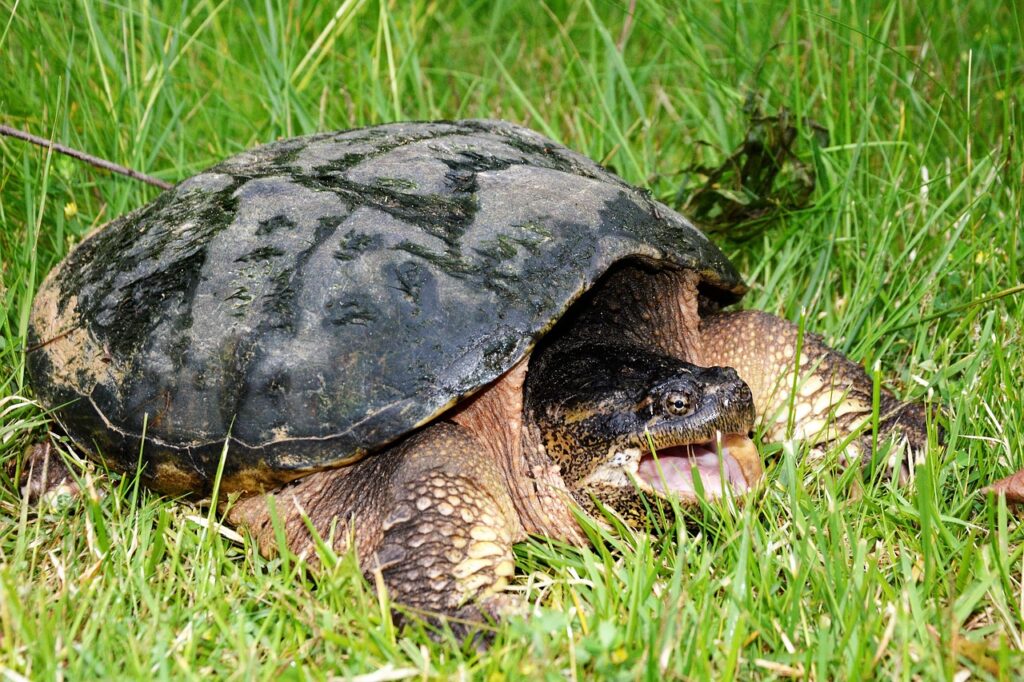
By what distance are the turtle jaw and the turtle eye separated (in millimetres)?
118

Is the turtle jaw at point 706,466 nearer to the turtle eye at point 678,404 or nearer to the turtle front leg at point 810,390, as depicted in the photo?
the turtle eye at point 678,404

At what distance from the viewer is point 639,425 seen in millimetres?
2160

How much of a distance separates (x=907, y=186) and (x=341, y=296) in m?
2.24

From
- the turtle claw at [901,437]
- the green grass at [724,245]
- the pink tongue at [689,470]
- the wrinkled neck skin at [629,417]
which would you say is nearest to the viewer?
the green grass at [724,245]

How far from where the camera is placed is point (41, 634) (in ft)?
5.89

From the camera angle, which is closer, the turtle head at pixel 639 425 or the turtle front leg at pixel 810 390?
the turtle head at pixel 639 425

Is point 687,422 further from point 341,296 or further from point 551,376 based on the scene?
point 341,296

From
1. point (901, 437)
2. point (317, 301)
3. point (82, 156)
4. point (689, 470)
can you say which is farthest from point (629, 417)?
point (82, 156)

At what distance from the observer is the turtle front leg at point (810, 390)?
8.72ft

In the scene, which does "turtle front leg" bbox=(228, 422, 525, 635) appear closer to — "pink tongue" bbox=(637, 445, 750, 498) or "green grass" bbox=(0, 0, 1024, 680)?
"green grass" bbox=(0, 0, 1024, 680)

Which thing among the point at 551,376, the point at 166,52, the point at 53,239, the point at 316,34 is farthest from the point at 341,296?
the point at 316,34

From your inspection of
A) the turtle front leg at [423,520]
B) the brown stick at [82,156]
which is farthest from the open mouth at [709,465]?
the brown stick at [82,156]

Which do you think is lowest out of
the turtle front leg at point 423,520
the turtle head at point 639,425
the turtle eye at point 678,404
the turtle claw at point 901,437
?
the turtle claw at point 901,437

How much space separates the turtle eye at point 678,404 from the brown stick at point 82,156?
5.70 ft
